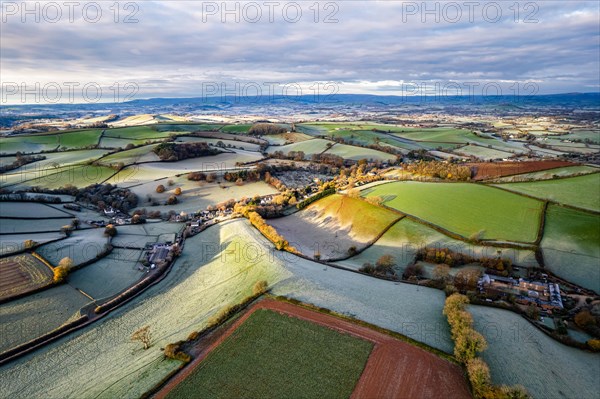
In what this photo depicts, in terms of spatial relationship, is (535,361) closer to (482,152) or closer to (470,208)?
(470,208)

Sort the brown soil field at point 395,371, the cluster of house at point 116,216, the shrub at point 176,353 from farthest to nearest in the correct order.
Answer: the cluster of house at point 116,216 → the shrub at point 176,353 → the brown soil field at point 395,371

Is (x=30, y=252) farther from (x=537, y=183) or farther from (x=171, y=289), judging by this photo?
(x=537, y=183)

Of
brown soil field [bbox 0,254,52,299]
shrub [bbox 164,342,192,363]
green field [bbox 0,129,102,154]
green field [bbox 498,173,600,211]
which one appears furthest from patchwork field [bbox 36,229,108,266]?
green field [bbox 0,129,102,154]

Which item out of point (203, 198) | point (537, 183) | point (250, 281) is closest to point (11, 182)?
point (203, 198)

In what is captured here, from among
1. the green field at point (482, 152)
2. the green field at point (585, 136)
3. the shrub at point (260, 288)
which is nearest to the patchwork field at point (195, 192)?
the shrub at point (260, 288)

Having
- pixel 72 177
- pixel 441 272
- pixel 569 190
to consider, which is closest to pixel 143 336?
pixel 441 272

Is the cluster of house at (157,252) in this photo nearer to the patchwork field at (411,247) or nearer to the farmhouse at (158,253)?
the farmhouse at (158,253)

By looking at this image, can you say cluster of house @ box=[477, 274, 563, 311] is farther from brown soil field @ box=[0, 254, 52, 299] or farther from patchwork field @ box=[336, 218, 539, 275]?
brown soil field @ box=[0, 254, 52, 299]
